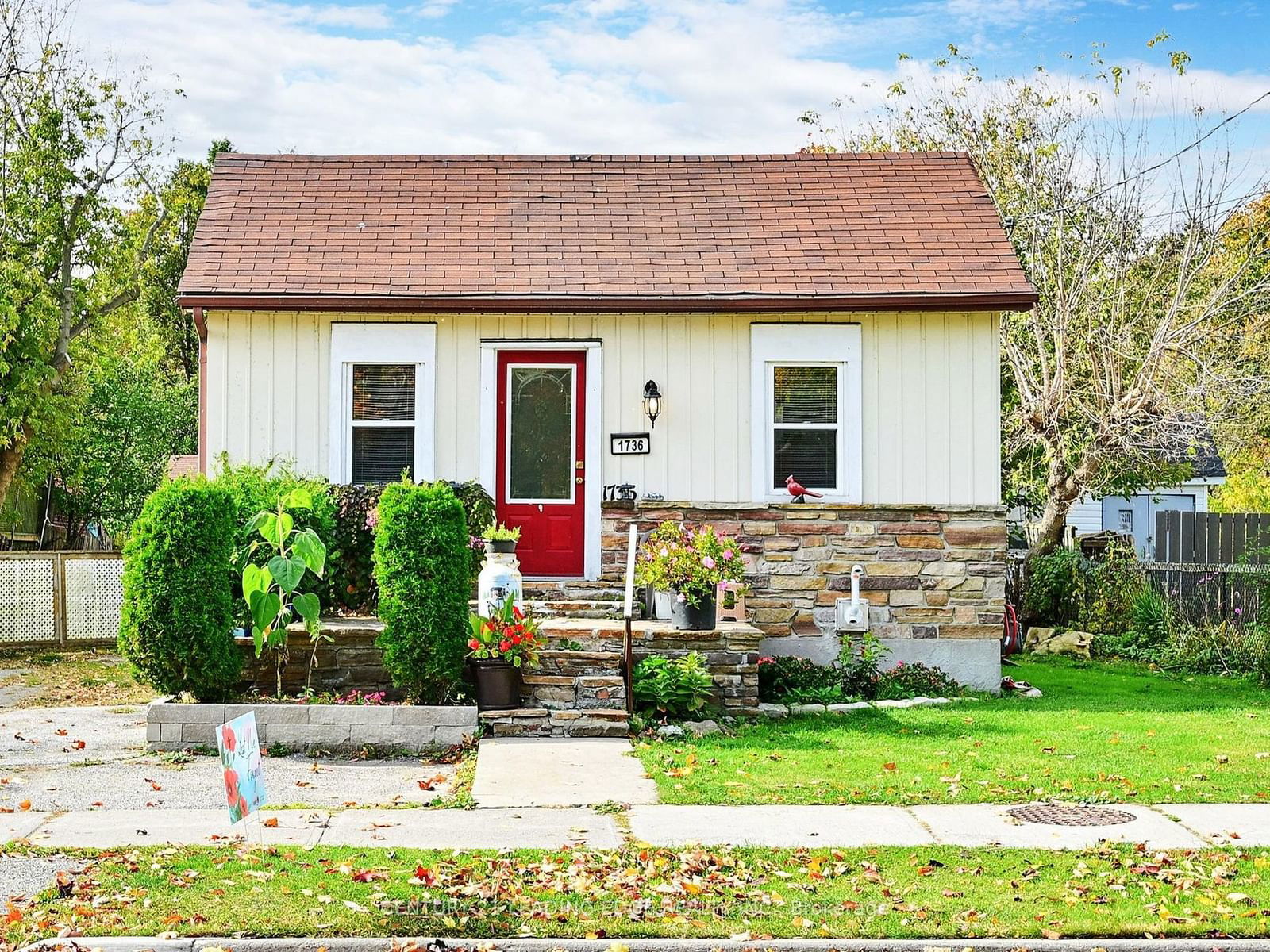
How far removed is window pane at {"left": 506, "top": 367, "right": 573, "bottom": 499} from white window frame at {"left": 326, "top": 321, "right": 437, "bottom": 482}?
0.81 meters

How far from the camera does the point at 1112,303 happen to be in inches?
653

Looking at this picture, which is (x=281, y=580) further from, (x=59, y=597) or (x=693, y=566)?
(x=59, y=597)

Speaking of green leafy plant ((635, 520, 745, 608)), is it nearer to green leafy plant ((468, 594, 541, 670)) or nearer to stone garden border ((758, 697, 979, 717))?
stone garden border ((758, 697, 979, 717))

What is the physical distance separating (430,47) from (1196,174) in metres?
10.3

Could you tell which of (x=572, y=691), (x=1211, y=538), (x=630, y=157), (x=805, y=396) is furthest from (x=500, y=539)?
(x=1211, y=538)

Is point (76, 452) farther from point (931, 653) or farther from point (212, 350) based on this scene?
point (931, 653)

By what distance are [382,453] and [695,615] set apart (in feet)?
13.0

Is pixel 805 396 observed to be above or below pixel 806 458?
above

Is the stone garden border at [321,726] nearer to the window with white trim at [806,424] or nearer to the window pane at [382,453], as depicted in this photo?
the window pane at [382,453]

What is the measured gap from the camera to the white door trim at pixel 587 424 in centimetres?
1229

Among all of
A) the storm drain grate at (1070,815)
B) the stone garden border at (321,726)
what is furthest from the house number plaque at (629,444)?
the storm drain grate at (1070,815)

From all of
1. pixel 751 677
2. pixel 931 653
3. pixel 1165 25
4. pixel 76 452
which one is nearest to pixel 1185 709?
pixel 931 653

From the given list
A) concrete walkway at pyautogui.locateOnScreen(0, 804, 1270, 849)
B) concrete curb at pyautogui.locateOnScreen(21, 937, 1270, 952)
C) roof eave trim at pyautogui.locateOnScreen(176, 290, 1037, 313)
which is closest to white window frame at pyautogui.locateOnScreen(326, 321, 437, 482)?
roof eave trim at pyautogui.locateOnScreen(176, 290, 1037, 313)

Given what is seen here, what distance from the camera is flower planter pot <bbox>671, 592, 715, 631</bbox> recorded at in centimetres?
1015
